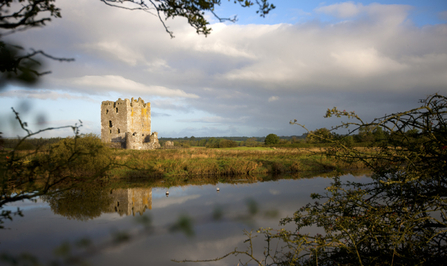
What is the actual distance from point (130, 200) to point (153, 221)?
120 inches

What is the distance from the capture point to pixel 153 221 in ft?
28.2

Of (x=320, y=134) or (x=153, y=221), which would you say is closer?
(x=320, y=134)

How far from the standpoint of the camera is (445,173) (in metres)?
2.74

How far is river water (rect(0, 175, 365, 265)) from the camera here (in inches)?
243

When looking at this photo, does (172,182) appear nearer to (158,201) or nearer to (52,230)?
(158,201)

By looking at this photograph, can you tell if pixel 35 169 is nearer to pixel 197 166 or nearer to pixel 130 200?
pixel 130 200

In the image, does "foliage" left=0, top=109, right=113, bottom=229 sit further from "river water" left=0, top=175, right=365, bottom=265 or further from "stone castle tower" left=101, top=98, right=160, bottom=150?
"stone castle tower" left=101, top=98, right=160, bottom=150

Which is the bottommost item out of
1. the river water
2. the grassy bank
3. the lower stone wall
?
the river water

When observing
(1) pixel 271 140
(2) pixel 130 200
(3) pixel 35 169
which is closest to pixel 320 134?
(3) pixel 35 169

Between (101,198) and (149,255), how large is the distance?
6460 millimetres

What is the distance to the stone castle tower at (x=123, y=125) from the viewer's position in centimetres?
3584

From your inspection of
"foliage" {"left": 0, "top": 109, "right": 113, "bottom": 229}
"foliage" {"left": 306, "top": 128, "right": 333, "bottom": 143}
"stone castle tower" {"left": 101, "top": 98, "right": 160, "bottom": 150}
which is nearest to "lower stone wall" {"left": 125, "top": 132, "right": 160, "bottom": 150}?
"stone castle tower" {"left": 101, "top": 98, "right": 160, "bottom": 150}

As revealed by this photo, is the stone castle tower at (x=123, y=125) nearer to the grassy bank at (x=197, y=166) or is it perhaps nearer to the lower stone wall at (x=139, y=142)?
the lower stone wall at (x=139, y=142)

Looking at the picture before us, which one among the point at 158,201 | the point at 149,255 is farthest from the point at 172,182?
the point at 149,255
